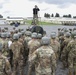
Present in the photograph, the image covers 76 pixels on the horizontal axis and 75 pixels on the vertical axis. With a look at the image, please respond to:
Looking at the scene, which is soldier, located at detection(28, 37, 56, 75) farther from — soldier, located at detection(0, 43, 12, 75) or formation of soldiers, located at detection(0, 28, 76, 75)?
soldier, located at detection(0, 43, 12, 75)

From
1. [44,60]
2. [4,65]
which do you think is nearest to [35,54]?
[44,60]

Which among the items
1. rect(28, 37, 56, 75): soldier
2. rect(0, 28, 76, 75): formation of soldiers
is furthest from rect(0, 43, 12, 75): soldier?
rect(28, 37, 56, 75): soldier

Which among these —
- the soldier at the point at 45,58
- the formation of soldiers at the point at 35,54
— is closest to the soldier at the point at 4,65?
the formation of soldiers at the point at 35,54

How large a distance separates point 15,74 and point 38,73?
3.55 meters

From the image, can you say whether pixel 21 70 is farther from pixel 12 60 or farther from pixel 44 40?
pixel 44 40

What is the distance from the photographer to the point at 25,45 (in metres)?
12.7

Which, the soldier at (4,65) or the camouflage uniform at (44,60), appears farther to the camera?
the camouflage uniform at (44,60)

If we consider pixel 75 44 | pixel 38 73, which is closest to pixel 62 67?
pixel 75 44

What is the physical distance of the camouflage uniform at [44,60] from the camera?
891 cm

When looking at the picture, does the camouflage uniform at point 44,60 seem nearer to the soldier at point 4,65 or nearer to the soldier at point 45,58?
the soldier at point 45,58

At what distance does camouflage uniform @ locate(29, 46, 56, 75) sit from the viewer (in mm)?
8914

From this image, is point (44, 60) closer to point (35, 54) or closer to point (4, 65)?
point (35, 54)

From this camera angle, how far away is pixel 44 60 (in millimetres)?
8930

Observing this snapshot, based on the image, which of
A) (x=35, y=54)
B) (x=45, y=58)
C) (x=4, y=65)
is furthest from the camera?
(x=35, y=54)
